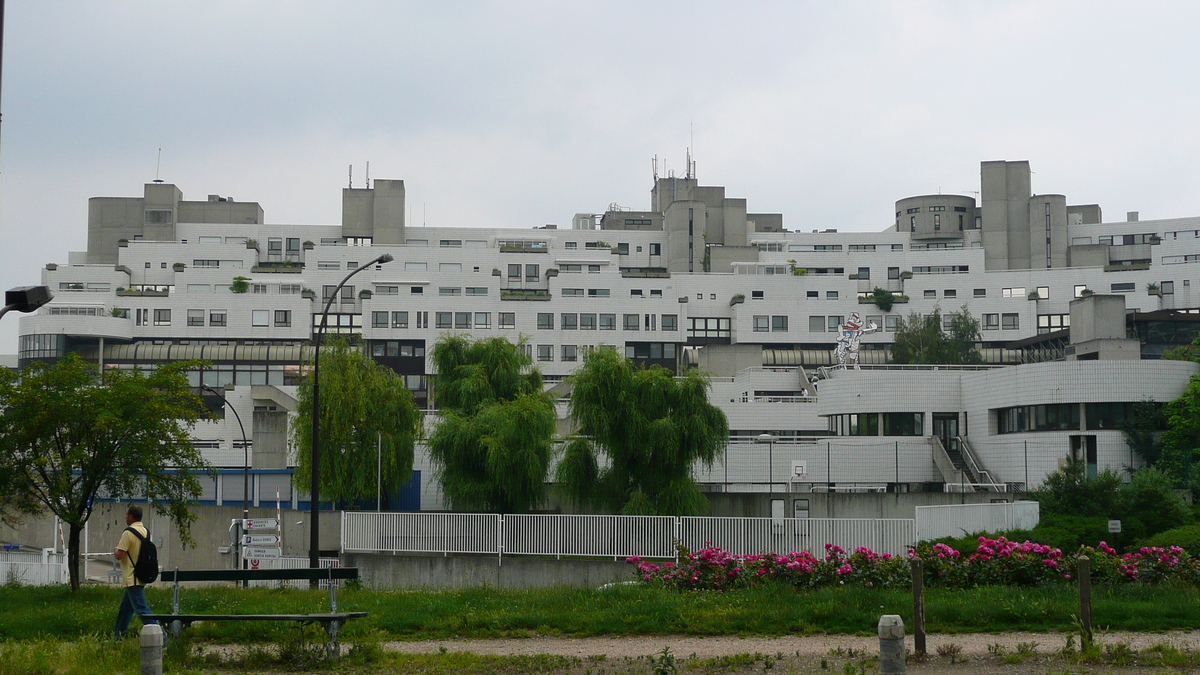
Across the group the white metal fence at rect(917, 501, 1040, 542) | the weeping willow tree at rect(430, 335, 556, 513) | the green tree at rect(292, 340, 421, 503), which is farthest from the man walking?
the green tree at rect(292, 340, 421, 503)

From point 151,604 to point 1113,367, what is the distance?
42777mm

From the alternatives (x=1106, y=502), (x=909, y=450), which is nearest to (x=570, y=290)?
(x=909, y=450)

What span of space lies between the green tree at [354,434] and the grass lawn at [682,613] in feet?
88.6

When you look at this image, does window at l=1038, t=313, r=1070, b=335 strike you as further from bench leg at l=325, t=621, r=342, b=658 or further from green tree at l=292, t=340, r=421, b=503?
bench leg at l=325, t=621, r=342, b=658

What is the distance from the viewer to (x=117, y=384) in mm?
23875

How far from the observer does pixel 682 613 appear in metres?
16.8

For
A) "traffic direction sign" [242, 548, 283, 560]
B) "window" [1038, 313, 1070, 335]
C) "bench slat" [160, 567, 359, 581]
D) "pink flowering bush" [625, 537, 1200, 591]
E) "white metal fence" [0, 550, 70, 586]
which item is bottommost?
"white metal fence" [0, 550, 70, 586]

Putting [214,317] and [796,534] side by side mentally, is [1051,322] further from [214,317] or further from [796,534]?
[796,534]

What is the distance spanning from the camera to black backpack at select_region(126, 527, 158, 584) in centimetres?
1550

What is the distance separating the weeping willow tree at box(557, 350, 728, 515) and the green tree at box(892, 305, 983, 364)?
66736 mm

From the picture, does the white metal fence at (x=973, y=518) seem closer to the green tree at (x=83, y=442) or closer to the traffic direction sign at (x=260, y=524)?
the traffic direction sign at (x=260, y=524)

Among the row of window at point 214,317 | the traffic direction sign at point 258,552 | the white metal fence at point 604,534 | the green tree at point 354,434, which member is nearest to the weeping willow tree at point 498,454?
the green tree at point 354,434

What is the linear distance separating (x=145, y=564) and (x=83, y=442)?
8573 mm

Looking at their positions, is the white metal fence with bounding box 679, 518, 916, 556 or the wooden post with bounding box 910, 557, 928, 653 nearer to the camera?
the wooden post with bounding box 910, 557, 928, 653
